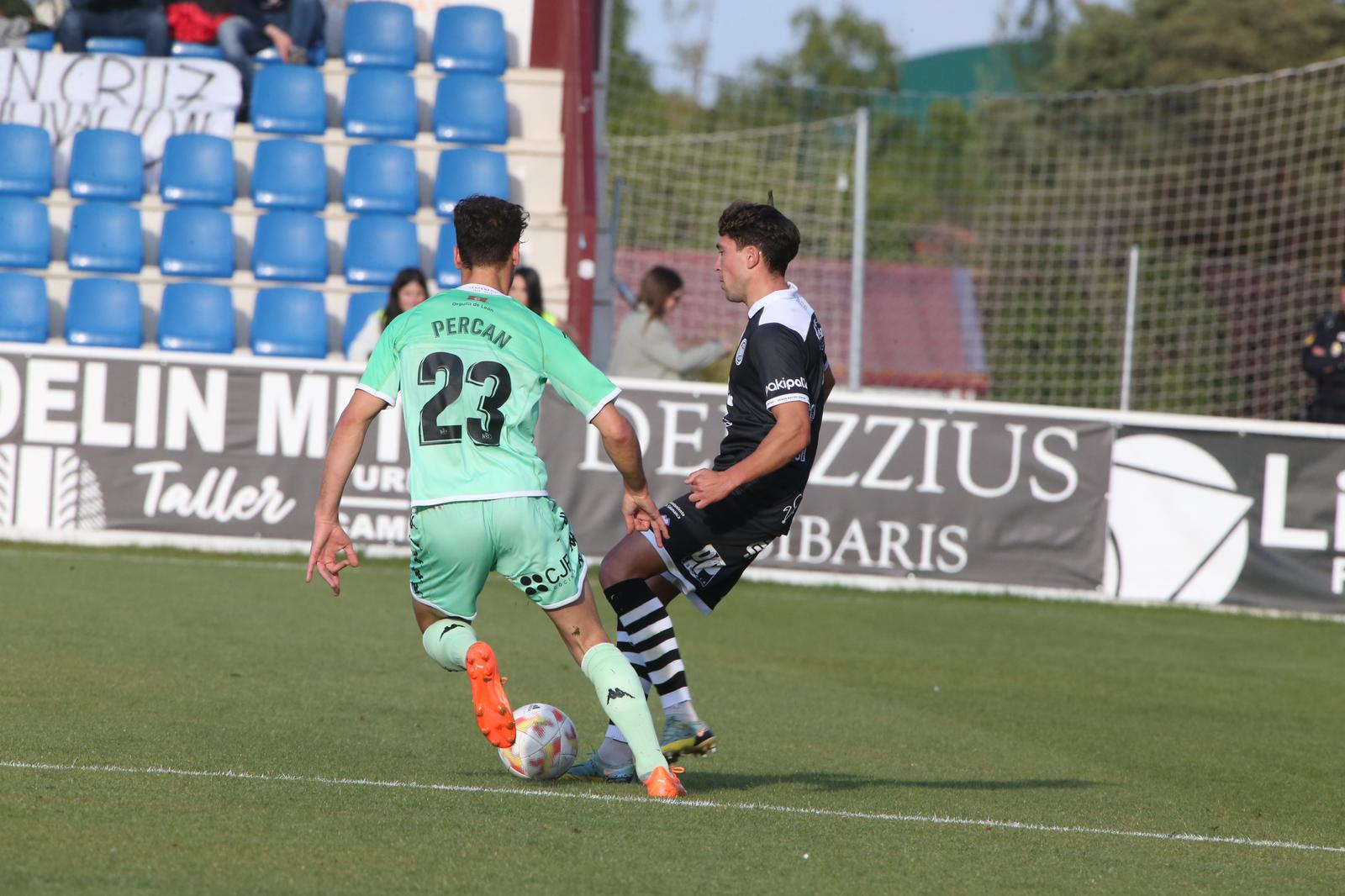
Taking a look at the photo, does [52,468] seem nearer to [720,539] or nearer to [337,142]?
[337,142]

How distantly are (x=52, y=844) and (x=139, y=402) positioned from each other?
8.60 metres

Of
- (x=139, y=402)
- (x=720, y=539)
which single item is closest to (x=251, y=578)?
(x=139, y=402)

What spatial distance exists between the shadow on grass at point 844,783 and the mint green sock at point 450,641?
3.20ft

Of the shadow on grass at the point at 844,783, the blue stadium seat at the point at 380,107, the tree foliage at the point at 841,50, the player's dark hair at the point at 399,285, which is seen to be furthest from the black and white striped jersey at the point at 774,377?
the tree foliage at the point at 841,50

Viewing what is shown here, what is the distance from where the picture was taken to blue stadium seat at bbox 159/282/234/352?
47.4ft

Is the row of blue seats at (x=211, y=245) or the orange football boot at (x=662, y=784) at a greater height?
the row of blue seats at (x=211, y=245)

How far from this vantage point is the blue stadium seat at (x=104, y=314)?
1448 cm

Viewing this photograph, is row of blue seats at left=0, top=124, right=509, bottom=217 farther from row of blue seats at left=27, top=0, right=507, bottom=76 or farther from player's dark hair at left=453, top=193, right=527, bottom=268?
player's dark hair at left=453, top=193, right=527, bottom=268

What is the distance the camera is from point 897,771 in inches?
245

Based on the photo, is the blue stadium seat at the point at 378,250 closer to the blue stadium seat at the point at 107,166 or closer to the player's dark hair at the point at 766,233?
the blue stadium seat at the point at 107,166

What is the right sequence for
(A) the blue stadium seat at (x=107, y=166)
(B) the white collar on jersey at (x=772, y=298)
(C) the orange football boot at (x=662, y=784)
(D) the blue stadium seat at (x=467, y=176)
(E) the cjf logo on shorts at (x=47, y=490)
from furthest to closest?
(A) the blue stadium seat at (x=107, y=166) → (D) the blue stadium seat at (x=467, y=176) → (E) the cjf logo on shorts at (x=47, y=490) → (B) the white collar on jersey at (x=772, y=298) → (C) the orange football boot at (x=662, y=784)

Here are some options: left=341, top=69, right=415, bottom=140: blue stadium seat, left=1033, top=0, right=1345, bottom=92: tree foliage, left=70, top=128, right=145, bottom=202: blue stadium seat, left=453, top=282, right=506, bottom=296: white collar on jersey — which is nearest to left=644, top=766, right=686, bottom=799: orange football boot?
left=453, top=282, right=506, bottom=296: white collar on jersey

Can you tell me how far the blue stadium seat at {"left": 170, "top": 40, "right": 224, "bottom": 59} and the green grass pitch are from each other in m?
7.15

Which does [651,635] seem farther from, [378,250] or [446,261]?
[378,250]
